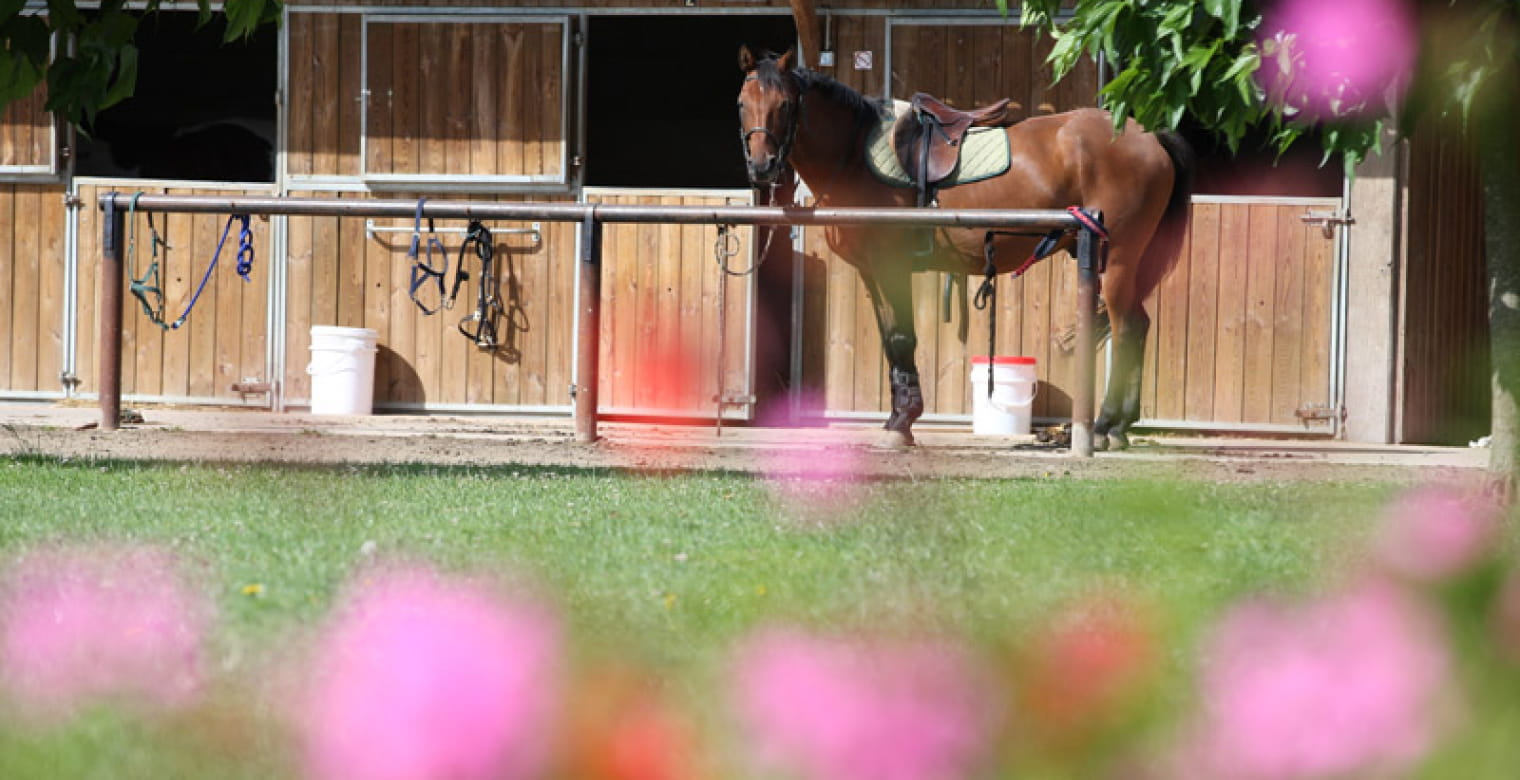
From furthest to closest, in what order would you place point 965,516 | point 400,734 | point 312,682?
point 965,516 < point 312,682 < point 400,734

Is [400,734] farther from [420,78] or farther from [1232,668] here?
[420,78]

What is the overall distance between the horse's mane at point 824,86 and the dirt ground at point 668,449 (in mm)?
1470

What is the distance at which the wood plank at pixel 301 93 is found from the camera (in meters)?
10.1

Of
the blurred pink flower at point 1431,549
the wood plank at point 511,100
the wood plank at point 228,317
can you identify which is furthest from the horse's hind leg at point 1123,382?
the blurred pink flower at point 1431,549

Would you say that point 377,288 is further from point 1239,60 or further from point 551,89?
point 1239,60

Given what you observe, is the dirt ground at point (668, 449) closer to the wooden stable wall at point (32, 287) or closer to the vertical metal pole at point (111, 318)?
the vertical metal pole at point (111, 318)

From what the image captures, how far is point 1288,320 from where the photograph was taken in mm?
9609

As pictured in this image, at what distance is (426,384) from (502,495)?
514 centimetres

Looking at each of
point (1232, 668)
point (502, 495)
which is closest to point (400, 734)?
point (1232, 668)

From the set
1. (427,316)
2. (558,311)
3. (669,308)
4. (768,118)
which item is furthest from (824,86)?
(427,316)

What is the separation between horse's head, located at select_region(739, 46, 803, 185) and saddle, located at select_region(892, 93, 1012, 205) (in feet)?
2.11

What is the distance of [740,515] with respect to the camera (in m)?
4.63

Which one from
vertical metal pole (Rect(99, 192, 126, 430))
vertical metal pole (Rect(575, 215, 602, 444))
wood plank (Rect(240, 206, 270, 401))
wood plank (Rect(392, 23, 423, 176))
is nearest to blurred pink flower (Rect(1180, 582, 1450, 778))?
vertical metal pole (Rect(575, 215, 602, 444))

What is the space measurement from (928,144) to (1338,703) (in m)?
7.44
